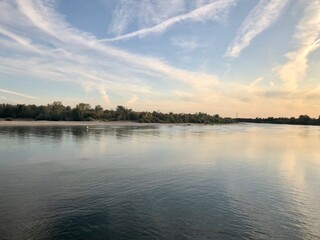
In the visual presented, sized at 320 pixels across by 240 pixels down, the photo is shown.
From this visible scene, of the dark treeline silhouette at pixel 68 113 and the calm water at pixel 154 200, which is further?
the dark treeline silhouette at pixel 68 113

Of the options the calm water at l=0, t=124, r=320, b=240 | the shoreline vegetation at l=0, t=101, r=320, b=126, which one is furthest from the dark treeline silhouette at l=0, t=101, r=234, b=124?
the calm water at l=0, t=124, r=320, b=240

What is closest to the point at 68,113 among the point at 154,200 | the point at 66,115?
the point at 66,115

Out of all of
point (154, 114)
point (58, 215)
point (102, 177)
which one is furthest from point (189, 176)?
point (154, 114)

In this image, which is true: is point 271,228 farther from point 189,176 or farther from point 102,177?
point 102,177

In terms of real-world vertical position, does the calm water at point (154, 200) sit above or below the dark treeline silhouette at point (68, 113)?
below

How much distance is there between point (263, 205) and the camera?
14.4 meters

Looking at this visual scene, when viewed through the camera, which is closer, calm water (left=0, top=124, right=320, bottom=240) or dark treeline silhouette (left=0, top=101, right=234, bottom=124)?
calm water (left=0, top=124, right=320, bottom=240)

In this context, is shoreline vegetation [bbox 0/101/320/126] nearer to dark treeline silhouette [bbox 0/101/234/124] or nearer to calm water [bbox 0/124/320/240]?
dark treeline silhouette [bbox 0/101/234/124]

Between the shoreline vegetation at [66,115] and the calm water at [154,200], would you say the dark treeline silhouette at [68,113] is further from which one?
the calm water at [154,200]

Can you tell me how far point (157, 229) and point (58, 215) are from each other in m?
3.91

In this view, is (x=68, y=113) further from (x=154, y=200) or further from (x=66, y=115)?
(x=154, y=200)

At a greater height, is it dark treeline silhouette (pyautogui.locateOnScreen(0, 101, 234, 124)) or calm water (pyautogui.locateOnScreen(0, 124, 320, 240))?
dark treeline silhouette (pyautogui.locateOnScreen(0, 101, 234, 124))

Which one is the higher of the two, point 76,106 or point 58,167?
point 76,106

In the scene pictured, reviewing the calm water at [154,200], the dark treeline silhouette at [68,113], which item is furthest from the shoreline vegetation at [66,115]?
the calm water at [154,200]
